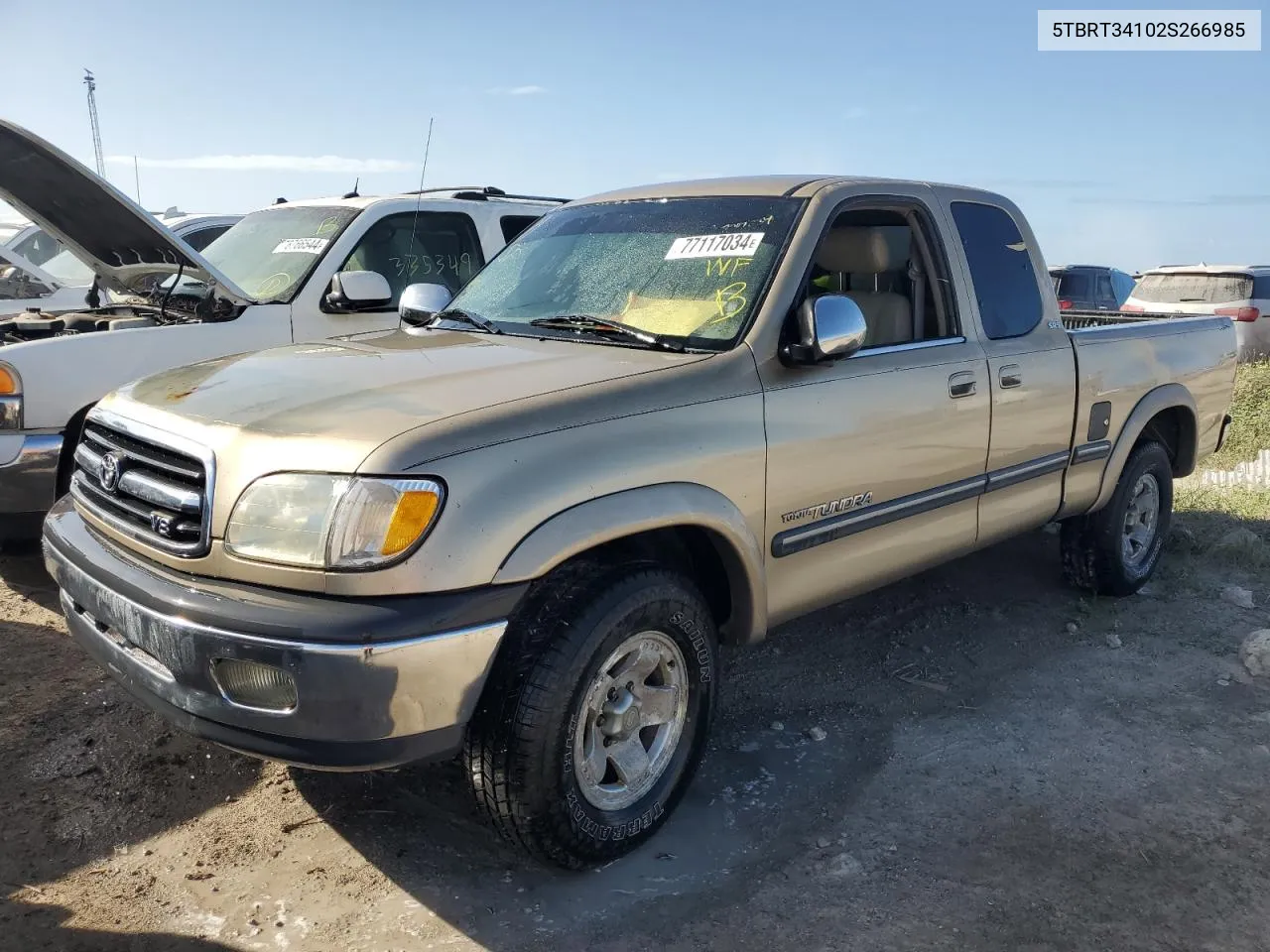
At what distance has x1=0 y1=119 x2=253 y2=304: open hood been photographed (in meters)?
4.77

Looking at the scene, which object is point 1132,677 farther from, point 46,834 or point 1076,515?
point 46,834

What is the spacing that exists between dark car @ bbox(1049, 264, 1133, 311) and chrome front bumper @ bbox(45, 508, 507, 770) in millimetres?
16784

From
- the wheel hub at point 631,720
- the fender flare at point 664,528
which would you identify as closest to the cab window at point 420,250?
the fender flare at point 664,528

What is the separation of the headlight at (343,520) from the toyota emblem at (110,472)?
71 centimetres

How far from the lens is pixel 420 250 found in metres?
6.59

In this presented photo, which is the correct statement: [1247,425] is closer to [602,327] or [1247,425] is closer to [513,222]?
[513,222]

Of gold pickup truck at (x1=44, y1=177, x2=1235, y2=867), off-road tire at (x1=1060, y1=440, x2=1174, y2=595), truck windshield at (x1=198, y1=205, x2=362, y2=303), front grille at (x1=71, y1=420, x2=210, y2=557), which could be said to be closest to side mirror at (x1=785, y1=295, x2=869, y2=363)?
gold pickup truck at (x1=44, y1=177, x2=1235, y2=867)

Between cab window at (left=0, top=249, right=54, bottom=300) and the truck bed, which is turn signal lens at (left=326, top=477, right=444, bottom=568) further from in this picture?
cab window at (left=0, top=249, right=54, bottom=300)

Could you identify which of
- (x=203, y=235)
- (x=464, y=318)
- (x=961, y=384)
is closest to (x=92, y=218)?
(x=464, y=318)

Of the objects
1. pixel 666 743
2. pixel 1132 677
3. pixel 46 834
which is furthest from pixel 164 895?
pixel 1132 677

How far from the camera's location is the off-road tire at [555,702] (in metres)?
2.65

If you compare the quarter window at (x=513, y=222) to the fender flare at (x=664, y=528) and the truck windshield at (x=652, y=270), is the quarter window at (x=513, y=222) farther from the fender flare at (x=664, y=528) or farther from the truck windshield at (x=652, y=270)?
the fender flare at (x=664, y=528)

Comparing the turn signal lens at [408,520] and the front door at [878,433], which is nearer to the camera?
the turn signal lens at [408,520]

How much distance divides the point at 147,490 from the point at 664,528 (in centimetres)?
142
